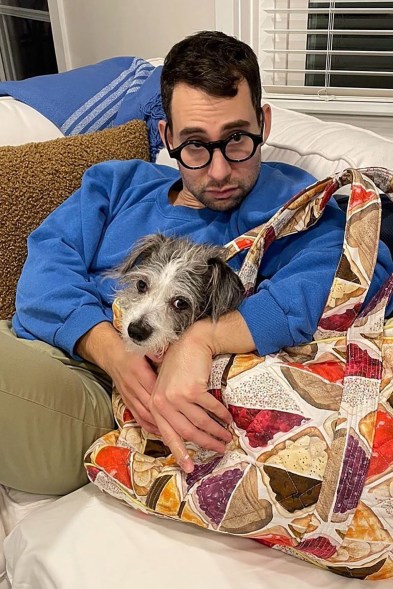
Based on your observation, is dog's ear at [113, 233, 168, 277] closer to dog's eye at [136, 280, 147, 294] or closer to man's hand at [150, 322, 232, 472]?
dog's eye at [136, 280, 147, 294]

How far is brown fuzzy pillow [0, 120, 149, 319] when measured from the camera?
142cm

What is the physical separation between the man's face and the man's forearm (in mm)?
355

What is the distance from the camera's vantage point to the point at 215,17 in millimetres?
2115

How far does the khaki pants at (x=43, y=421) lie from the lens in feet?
3.52

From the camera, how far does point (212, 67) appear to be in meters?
1.22

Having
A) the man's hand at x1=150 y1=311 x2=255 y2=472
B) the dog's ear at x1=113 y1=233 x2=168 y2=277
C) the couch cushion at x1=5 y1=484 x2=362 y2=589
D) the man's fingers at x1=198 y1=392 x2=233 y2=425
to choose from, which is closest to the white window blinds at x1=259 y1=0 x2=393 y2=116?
the dog's ear at x1=113 y1=233 x2=168 y2=277

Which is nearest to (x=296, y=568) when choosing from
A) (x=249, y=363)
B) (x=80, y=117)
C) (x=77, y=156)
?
(x=249, y=363)

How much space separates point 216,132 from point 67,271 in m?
0.47

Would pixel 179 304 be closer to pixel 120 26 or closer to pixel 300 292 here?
pixel 300 292

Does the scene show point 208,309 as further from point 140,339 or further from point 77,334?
point 77,334

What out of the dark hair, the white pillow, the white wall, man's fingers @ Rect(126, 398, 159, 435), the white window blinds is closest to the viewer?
man's fingers @ Rect(126, 398, 159, 435)

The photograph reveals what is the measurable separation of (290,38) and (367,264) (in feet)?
5.02

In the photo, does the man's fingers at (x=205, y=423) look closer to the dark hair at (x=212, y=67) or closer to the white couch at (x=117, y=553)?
the white couch at (x=117, y=553)

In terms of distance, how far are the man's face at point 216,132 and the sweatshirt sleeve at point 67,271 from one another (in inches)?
10.2
